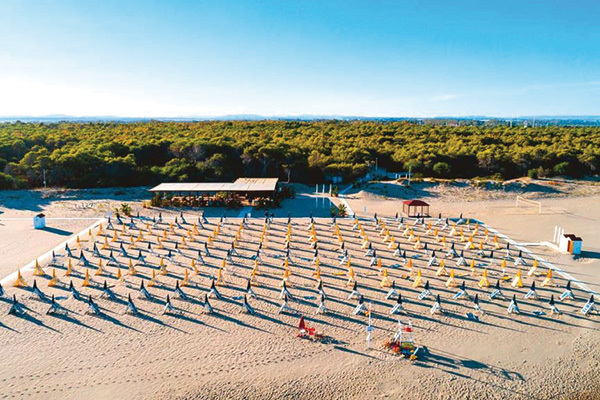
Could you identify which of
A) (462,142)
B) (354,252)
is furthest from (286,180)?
(462,142)

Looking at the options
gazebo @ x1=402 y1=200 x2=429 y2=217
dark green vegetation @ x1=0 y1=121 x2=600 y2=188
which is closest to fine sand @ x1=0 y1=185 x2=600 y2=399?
gazebo @ x1=402 y1=200 x2=429 y2=217

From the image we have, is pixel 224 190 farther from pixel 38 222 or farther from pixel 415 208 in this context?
pixel 415 208

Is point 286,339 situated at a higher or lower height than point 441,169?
lower

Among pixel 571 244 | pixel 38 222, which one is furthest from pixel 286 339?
pixel 38 222

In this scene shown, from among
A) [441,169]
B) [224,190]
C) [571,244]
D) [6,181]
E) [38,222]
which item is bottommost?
[38,222]

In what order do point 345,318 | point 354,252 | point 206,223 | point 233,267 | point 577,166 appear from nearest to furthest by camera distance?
point 345,318 → point 233,267 → point 354,252 → point 206,223 → point 577,166

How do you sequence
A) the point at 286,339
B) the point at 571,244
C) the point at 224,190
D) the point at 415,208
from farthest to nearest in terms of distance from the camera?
the point at 224,190 < the point at 415,208 < the point at 571,244 < the point at 286,339

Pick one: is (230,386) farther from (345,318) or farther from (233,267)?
(233,267)
